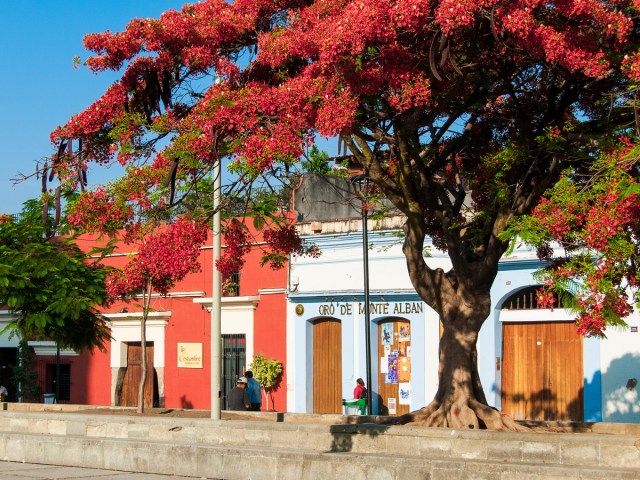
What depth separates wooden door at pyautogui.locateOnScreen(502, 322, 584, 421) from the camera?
75.2ft

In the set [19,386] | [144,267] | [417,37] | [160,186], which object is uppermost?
[417,37]

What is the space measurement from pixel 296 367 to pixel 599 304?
17760 mm

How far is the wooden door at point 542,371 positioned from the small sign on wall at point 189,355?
9607 mm

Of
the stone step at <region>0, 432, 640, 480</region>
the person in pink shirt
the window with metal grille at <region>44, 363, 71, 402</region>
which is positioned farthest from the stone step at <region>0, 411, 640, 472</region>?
the window with metal grille at <region>44, 363, 71, 402</region>

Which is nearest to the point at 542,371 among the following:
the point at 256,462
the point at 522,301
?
the point at 522,301

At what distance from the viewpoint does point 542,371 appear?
2347cm

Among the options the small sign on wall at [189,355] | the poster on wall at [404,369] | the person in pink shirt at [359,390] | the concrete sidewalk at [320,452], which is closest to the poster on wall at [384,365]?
the poster on wall at [404,369]

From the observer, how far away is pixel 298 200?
96.4 ft

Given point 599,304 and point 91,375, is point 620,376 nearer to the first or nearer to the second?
point 599,304

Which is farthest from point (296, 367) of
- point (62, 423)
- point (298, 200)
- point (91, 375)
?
point (62, 423)

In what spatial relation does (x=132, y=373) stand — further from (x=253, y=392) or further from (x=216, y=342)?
(x=216, y=342)

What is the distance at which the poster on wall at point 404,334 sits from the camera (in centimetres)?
2584

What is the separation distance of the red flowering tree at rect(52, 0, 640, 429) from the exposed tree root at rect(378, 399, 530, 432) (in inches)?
0.9

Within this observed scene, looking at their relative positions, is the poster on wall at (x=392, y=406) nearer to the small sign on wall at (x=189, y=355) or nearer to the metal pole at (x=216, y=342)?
the small sign on wall at (x=189, y=355)
